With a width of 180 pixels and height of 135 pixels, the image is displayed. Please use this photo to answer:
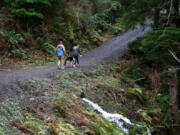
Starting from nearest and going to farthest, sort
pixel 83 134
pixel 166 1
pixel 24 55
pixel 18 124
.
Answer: pixel 18 124 < pixel 83 134 < pixel 166 1 < pixel 24 55

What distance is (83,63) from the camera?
13906 mm

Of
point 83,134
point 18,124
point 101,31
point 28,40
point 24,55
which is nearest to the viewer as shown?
point 18,124

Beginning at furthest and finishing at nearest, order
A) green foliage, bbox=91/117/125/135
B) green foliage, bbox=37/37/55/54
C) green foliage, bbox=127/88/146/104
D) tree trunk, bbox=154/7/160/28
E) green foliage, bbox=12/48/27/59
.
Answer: green foliage, bbox=37/37/55/54, green foliage, bbox=12/48/27/59, tree trunk, bbox=154/7/160/28, green foliage, bbox=127/88/146/104, green foliage, bbox=91/117/125/135

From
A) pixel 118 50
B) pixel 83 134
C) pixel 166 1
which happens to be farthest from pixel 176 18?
pixel 83 134

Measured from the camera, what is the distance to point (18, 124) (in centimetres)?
562

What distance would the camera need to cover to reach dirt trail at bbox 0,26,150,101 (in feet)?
26.5

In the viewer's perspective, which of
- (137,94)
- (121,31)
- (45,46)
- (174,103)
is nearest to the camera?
(174,103)

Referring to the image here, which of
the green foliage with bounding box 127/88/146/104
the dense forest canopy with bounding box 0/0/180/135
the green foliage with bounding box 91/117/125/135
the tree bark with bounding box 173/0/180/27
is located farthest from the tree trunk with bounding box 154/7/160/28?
the green foliage with bounding box 91/117/125/135

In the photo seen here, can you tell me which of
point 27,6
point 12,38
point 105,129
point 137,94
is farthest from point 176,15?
point 12,38

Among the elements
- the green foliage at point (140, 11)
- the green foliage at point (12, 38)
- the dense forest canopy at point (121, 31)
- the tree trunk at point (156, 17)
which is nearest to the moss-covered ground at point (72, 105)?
the dense forest canopy at point (121, 31)

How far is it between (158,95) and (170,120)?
1769 millimetres

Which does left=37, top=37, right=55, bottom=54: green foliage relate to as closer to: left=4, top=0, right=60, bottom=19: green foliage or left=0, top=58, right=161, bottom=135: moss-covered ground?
left=4, top=0, right=60, bottom=19: green foliage

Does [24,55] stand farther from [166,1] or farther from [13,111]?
[166,1]

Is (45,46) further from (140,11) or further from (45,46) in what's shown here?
(140,11)
